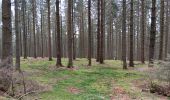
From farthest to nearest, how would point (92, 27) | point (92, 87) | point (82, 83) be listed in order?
point (92, 27) < point (82, 83) < point (92, 87)

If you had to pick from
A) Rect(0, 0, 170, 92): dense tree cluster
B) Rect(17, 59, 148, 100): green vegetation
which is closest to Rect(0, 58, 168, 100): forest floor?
Rect(17, 59, 148, 100): green vegetation

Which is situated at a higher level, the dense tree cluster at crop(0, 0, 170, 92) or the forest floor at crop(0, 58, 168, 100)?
the dense tree cluster at crop(0, 0, 170, 92)

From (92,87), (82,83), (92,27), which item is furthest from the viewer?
(92,27)

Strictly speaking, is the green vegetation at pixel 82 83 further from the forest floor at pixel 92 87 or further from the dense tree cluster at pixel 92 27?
the dense tree cluster at pixel 92 27

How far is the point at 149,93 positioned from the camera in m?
14.8

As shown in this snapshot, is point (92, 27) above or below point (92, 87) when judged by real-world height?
above

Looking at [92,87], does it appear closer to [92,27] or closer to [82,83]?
[82,83]

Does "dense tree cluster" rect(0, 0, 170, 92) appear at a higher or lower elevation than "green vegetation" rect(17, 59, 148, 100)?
higher

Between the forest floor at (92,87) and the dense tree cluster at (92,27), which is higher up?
the dense tree cluster at (92,27)

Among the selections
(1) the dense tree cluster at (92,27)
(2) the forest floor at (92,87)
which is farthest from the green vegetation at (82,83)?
(1) the dense tree cluster at (92,27)

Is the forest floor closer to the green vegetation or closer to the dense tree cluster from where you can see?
the green vegetation

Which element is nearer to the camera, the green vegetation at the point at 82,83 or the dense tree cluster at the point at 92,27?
the green vegetation at the point at 82,83

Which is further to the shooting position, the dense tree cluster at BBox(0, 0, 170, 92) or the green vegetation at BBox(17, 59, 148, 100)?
the dense tree cluster at BBox(0, 0, 170, 92)

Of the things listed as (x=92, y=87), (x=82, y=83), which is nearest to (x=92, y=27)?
(x=82, y=83)
